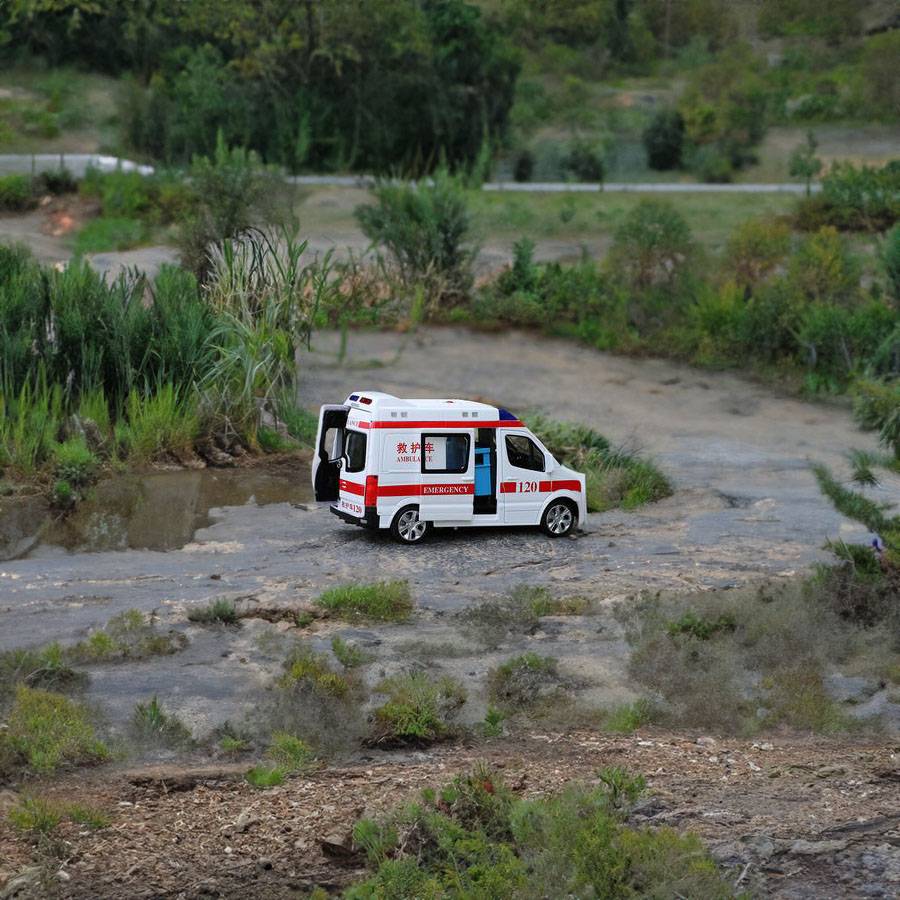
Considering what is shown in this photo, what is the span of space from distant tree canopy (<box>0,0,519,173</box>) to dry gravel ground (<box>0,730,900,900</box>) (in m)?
33.1

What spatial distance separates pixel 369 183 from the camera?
37500 millimetres

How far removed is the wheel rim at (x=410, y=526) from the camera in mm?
15789

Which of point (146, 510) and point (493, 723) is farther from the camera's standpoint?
point (146, 510)

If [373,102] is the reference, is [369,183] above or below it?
below

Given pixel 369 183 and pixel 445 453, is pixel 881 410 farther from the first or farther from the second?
pixel 369 183

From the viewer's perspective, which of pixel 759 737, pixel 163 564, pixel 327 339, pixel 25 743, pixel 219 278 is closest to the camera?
pixel 25 743

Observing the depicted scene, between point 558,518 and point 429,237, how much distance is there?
13.6 meters

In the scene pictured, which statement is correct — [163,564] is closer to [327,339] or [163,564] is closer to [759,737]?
[759,737]

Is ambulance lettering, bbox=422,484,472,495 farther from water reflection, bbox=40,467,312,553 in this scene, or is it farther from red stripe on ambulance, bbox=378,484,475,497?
water reflection, bbox=40,467,312,553

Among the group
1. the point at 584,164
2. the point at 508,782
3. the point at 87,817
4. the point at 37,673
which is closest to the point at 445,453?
the point at 37,673

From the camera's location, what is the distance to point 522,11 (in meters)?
54.0

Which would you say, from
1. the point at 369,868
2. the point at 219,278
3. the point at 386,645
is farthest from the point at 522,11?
the point at 369,868

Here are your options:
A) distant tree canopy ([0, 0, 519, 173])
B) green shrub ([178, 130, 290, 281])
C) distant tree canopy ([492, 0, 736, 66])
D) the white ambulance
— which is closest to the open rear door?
the white ambulance

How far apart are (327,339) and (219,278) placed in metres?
6.16
